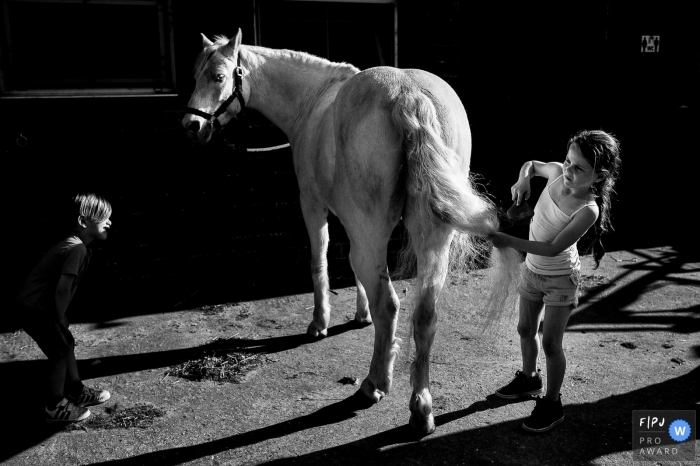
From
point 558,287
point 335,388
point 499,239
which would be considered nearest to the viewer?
point 499,239

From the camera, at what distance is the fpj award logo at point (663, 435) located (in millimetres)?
2977

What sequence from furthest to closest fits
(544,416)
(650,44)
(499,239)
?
1. (650,44)
2. (544,416)
3. (499,239)

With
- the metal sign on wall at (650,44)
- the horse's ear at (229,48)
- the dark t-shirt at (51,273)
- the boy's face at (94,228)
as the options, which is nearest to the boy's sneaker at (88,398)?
the dark t-shirt at (51,273)

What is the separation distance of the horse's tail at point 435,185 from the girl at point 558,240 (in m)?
0.17

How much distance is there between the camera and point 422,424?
3.18m

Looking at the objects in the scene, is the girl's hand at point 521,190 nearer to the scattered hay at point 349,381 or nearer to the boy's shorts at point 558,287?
the boy's shorts at point 558,287

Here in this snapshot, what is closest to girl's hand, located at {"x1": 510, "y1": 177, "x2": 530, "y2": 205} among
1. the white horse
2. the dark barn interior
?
the white horse

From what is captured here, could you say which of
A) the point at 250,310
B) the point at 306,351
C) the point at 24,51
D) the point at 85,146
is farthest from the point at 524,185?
the point at 24,51

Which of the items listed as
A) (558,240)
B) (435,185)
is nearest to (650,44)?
(558,240)

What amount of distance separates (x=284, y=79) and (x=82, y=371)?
267 centimetres

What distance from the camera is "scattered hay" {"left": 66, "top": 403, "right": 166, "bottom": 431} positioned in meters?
3.36

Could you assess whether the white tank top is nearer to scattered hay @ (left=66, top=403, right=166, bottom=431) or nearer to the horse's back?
the horse's back

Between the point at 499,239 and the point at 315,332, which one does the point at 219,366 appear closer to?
the point at 315,332

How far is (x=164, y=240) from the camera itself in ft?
18.2
